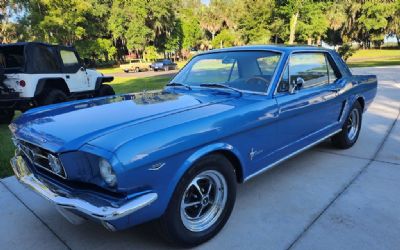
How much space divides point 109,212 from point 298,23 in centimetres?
4545

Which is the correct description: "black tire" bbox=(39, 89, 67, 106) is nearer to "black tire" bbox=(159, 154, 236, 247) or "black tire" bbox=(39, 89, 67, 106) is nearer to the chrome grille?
the chrome grille

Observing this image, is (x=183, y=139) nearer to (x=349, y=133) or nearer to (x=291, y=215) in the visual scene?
(x=291, y=215)

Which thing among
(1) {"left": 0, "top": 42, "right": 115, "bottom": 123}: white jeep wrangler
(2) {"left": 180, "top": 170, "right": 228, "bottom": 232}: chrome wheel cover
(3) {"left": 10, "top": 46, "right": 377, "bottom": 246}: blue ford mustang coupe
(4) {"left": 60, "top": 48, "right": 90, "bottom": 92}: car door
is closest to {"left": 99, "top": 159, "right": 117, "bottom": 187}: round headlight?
(3) {"left": 10, "top": 46, "right": 377, "bottom": 246}: blue ford mustang coupe

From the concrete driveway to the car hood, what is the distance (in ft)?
3.03

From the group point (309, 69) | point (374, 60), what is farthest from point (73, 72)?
point (374, 60)

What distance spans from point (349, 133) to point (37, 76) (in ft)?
21.8

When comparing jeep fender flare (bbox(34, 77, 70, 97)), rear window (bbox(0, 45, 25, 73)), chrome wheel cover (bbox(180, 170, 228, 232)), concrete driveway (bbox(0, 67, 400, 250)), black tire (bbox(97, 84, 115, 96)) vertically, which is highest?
rear window (bbox(0, 45, 25, 73))

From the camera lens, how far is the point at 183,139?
104 inches

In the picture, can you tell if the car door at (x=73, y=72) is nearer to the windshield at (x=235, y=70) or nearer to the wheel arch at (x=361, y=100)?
the windshield at (x=235, y=70)

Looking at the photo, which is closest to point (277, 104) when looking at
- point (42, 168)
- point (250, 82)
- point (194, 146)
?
point (250, 82)

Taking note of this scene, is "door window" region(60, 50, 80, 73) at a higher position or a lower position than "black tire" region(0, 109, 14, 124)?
higher

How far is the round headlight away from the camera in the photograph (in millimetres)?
2377

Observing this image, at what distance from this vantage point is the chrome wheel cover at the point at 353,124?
5492mm

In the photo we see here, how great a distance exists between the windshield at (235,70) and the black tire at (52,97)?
4.86 metres
